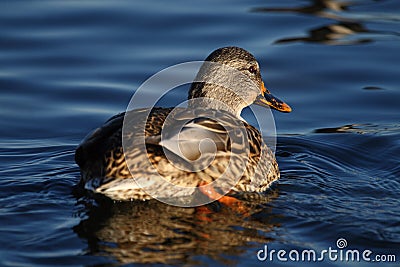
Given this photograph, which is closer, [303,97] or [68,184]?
[68,184]

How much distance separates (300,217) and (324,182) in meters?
1.08

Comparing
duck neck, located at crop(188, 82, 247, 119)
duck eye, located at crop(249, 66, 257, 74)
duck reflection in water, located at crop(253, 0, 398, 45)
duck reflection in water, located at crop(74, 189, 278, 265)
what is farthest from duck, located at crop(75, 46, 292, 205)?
duck reflection in water, located at crop(253, 0, 398, 45)

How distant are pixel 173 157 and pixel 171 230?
555 mm

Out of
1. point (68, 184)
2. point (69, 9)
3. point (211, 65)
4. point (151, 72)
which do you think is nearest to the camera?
point (68, 184)

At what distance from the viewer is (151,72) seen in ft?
37.0

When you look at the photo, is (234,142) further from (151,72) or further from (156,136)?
(151,72)

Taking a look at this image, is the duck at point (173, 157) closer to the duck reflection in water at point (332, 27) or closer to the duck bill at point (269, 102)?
the duck bill at point (269, 102)

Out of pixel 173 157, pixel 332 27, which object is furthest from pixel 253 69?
pixel 332 27

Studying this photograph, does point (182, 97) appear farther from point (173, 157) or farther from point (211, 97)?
point (173, 157)

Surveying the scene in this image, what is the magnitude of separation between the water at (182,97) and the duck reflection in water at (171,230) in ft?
0.05

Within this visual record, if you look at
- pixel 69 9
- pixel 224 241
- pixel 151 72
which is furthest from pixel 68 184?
pixel 69 9

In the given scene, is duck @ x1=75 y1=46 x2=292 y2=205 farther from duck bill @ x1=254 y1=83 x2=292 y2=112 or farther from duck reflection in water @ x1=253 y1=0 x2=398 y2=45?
duck reflection in water @ x1=253 y1=0 x2=398 y2=45

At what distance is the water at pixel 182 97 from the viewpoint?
6285mm

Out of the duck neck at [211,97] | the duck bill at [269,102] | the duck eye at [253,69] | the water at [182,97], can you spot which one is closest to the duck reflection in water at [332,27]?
the water at [182,97]
